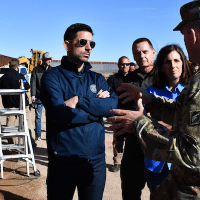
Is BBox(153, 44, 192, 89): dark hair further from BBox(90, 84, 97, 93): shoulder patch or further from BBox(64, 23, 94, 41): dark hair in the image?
BBox(64, 23, 94, 41): dark hair

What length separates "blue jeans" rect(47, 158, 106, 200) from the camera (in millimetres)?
2098

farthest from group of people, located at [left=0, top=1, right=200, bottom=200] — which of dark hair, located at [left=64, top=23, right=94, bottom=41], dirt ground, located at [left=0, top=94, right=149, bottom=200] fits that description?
dirt ground, located at [left=0, top=94, right=149, bottom=200]

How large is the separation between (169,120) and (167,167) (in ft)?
2.67

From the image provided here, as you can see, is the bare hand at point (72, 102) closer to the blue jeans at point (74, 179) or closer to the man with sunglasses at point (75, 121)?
the man with sunglasses at point (75, 121)

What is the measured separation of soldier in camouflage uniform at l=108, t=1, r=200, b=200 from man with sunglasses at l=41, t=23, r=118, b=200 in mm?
817

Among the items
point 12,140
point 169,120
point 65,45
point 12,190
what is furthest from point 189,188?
point 12,140

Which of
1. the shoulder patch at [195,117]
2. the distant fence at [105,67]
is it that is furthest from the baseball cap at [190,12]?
the distant fence at [105,67]

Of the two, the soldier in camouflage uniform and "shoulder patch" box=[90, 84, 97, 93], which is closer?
the soldier in camouflage uniform

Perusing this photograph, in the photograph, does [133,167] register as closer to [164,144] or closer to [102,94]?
[102,94]

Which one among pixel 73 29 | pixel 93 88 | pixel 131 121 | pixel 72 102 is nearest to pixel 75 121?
pixel 72 102

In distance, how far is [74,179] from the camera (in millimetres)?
2150

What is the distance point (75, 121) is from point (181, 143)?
1157 millimetres

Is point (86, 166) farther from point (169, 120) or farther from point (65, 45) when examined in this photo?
point (65, 45)

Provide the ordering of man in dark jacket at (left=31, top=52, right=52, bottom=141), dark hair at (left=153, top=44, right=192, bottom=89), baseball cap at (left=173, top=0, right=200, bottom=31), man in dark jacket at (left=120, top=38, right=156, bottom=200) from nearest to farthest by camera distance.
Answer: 1. baseball cap at (left=173, top=0, right=200, bottom=31)
2. dark hair at (left=153, top=44, right=192, bottom=89)
3. man in dark jacket at (left=120, top=38, right=156, bottom=200)
4. man in dark jacket at (left=31, top=52, right=52, bottom=141)
